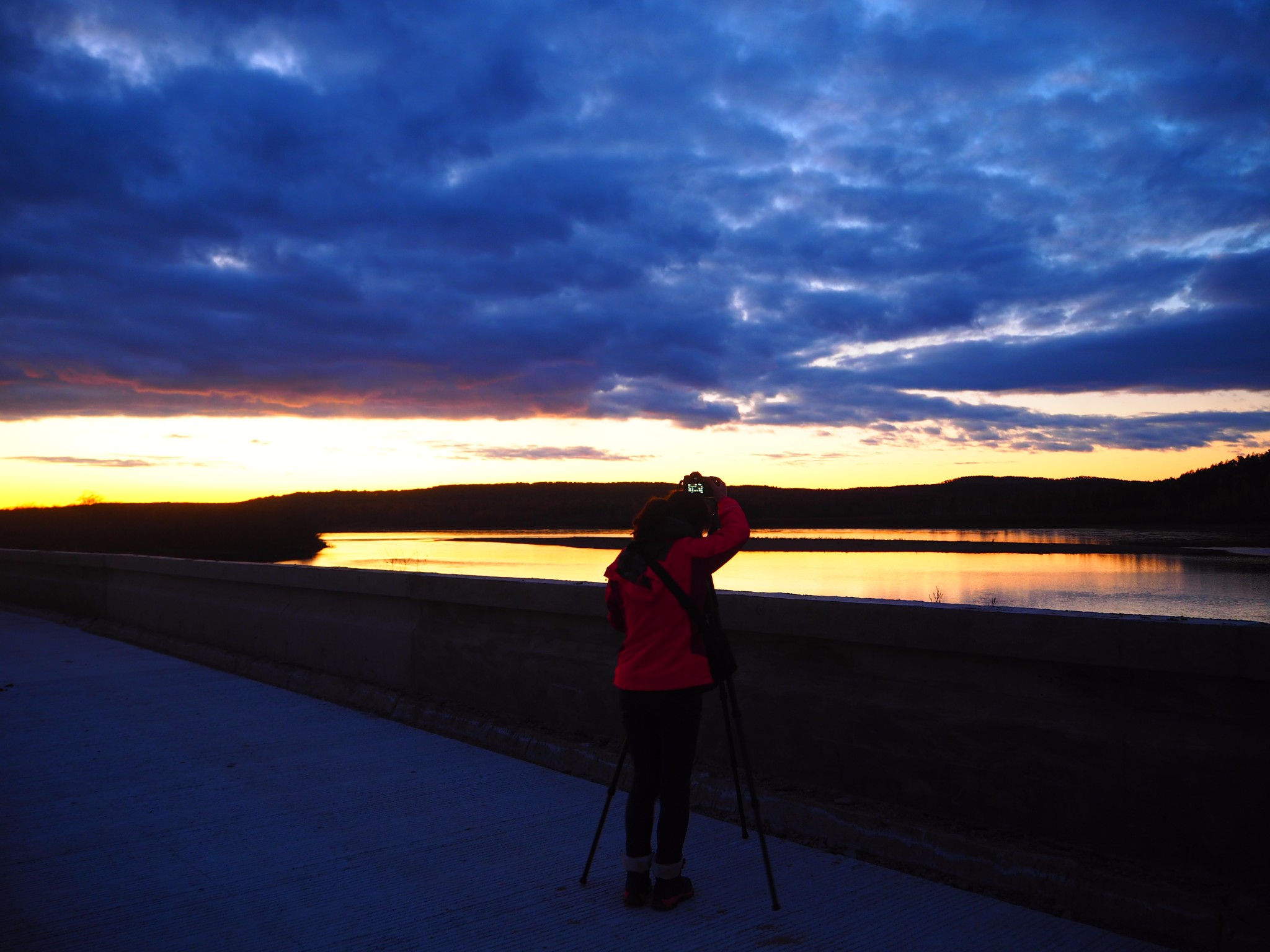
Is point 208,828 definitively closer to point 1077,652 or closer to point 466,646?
point 466,646

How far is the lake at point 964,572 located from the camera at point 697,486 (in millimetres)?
9149

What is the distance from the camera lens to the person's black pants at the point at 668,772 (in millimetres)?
3848

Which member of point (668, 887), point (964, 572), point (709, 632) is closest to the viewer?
point (668, 887)

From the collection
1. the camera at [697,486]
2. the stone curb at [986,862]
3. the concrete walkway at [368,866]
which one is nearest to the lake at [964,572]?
the concrete walkway at [368,866]

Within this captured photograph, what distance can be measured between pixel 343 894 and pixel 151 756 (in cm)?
305

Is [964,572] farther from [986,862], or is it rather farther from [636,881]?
[636,881]

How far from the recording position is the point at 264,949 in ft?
11.4

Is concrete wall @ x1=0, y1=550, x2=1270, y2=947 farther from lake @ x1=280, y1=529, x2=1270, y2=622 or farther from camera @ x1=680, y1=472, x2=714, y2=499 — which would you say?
lake @ x1=280, y1=529, x2=1270, y2=622

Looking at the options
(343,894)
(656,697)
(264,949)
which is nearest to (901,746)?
(656,697)

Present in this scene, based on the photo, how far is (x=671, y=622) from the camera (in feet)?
12.8

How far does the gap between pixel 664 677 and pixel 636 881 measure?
877mm

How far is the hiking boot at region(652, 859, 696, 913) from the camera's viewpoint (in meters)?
3.79

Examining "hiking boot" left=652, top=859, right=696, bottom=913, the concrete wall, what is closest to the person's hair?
the concrete wall

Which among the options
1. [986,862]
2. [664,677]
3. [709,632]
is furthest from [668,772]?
[986,862]
